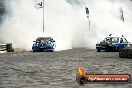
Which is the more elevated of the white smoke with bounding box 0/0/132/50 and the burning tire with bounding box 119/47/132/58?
the white smoke with bounding box 0/0/132/50

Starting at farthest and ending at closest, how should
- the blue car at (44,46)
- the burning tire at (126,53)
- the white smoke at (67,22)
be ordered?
the white smoke at (67,22) < the blue car at (44,46) < the burning tire at (126,53)

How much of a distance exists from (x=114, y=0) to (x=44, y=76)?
5374 cm

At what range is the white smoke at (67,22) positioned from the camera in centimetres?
5553

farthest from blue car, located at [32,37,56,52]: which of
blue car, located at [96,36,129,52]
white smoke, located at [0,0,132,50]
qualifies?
white smoke, located at [0,0,132,50]

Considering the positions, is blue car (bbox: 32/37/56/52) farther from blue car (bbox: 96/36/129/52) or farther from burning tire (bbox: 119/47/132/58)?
burning tire (bbox: 119/47/132/58)

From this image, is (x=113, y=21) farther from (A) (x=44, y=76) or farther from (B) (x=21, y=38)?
(A) (x=44, y=76)

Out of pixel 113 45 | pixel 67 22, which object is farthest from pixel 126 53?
pixel 67 22

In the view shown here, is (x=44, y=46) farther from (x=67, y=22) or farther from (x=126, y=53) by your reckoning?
(x=67, y=22)

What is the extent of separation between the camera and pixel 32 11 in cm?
5909

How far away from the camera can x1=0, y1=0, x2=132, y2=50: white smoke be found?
5553cm

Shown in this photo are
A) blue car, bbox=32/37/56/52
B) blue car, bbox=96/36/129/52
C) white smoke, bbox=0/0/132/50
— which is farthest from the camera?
white smoke, bbox=0/0/132/50

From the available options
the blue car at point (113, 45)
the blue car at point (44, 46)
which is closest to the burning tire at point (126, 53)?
the blue car at point (113, 45)

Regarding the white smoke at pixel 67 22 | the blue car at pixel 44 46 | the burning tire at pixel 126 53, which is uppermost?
the white smoke at pixel 67 22

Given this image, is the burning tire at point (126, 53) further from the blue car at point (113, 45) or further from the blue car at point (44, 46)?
the blue car at point (44, 46)
